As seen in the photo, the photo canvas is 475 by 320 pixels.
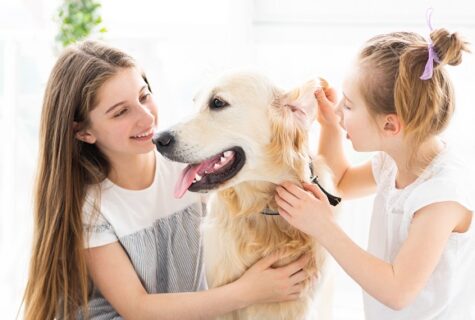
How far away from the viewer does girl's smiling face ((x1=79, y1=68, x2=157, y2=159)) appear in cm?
152

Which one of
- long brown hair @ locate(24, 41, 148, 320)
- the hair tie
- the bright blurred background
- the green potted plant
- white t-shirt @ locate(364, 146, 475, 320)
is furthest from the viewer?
the green potted plant

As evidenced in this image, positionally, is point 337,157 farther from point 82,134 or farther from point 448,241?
point 82,134

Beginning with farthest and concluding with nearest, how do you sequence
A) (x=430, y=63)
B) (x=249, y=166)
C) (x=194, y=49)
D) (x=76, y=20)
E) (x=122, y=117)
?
(x=194, y=49) → (x=76, y=20) → (x=122, y=117) → (x=249, y=166) → (x=430, y=63)

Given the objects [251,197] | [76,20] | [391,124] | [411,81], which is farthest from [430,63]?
[76,20]

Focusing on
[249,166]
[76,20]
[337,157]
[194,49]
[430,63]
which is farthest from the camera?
[194,49]

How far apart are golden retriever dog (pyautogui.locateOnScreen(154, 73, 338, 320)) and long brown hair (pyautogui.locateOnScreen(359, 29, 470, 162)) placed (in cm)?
15

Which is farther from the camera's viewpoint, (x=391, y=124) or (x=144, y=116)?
(x=144, y=116)

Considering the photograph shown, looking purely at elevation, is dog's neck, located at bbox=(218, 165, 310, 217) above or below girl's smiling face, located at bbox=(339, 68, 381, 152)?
below

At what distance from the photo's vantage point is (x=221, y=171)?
4.53 ft

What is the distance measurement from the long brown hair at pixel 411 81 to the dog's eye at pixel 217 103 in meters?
0.34

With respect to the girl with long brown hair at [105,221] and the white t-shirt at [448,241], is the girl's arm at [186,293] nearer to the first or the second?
the girl with long brown hair at [105,221]

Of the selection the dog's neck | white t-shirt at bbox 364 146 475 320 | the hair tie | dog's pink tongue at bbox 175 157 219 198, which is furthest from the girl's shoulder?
dog's pink tongue at bbox 175 157 219 198

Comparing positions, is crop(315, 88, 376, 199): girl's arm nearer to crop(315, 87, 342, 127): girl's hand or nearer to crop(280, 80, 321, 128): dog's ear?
crop(315, 87, 342, 127): girl's hand

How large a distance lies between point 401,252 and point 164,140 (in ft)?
2.01
